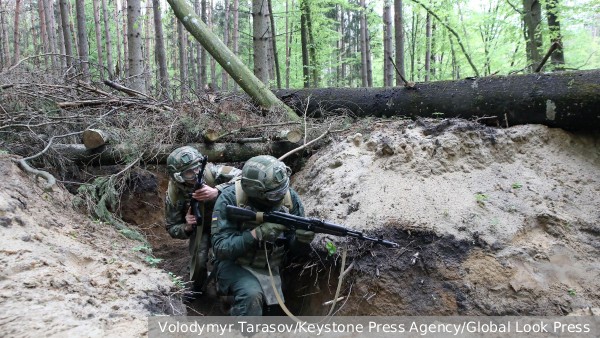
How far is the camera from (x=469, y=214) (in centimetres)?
422

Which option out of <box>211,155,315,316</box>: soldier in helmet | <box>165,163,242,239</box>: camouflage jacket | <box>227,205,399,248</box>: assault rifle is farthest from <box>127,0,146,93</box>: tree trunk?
<box>227,205,399,248</box>: assault rifle

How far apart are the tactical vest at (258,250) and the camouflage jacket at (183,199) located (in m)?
0.76

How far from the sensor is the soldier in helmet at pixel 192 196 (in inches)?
181

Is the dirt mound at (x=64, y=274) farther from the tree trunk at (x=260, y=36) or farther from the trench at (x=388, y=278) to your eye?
A: the tree trunk at (x=260, y=36)

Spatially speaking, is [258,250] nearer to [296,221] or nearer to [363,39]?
[296,221]

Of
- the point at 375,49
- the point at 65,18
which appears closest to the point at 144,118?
the point at 65,18

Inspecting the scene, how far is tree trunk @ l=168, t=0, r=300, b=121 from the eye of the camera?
723cm

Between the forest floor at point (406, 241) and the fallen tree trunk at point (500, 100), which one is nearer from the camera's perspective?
the forest floor at point (406, 241)

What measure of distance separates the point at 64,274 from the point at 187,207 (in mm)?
1995

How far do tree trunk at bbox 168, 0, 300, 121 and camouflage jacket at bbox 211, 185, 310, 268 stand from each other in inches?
131

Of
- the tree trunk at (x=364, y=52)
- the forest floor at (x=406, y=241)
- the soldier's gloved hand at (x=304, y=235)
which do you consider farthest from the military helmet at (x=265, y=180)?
the tree trunk at (x=364, y=52)

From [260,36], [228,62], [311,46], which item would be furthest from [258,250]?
[311,46]

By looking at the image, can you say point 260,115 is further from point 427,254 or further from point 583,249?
point 583,249

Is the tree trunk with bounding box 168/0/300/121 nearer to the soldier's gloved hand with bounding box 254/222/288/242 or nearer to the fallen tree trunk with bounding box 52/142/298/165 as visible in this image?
the fallen tree trunk with bounding box 52/142/298/165
